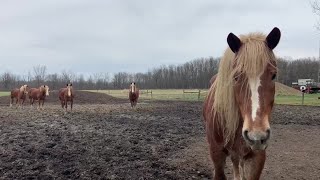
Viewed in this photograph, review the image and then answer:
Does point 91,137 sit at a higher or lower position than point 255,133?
lower

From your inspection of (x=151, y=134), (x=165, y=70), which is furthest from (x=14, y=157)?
(x=165, y=70)

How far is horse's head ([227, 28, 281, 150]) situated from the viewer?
2.89 meters

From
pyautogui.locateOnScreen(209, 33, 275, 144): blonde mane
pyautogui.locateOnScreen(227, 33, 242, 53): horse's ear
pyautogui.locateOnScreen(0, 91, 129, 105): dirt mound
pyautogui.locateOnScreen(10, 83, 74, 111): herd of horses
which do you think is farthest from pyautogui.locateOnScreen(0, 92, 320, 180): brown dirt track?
pyautogui.locateOnScreen(0, 91, 129, 105): dirt mound

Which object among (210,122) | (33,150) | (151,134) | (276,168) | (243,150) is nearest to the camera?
(243,150)

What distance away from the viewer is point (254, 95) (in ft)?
9.95

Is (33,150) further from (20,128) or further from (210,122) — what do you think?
(210,122)

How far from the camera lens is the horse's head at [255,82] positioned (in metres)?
2.89

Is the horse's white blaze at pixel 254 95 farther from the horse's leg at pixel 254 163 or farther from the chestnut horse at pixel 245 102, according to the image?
the horse's leg at pixel 254 163

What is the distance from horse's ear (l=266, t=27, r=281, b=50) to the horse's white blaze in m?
0.44

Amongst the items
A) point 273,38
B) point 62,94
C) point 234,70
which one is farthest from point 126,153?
point 62,94

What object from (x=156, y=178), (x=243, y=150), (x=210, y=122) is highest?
(x=210, y=122)

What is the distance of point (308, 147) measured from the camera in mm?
9430

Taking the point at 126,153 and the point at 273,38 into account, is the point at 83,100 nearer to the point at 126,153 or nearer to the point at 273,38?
the point at 126,153

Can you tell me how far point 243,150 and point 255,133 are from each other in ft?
3.06
